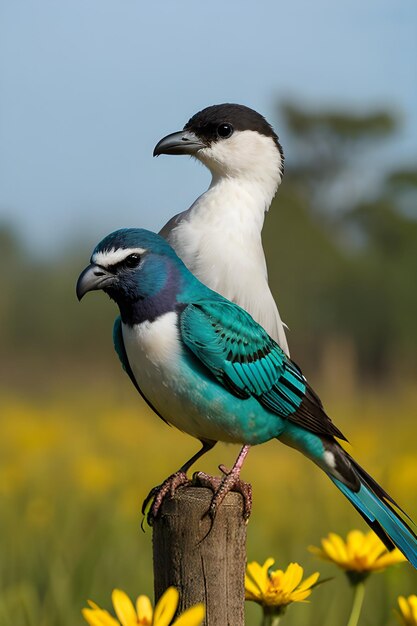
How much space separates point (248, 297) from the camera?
2445mm

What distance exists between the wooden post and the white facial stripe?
0.62 meters

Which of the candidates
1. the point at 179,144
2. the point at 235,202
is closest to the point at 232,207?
the point at 235,202

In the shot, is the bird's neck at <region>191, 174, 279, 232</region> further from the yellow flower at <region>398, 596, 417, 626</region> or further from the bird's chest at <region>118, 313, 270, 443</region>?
the yellow flower at <region>398, 596, 417, 626</region>

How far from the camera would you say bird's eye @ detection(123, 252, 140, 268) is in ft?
7.36

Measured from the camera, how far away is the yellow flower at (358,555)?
8.35 ft

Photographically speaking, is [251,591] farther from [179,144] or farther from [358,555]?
[179,144]

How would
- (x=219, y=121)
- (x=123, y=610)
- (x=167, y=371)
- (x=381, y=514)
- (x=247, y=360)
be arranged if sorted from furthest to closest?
(x=219, y=121)
(x=381, y=514)
(x=247, y=360)
(x=167, y=371)
(x=123, y=610)

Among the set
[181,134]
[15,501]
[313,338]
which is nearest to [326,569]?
[15,501]

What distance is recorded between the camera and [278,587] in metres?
2.36

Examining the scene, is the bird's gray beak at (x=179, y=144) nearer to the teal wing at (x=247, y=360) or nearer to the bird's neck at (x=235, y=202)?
the bird's neck at (x=235, y=202)

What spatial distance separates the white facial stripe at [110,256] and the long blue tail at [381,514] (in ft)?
2.82

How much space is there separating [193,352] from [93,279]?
31 centimetres

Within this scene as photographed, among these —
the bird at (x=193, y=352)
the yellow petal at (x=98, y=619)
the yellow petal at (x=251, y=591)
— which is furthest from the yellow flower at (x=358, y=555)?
the yellow petal at (x=98, y=619)

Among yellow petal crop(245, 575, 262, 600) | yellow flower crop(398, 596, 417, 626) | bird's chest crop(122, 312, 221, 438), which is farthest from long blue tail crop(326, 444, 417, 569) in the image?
bird's chest crop(122, 312, 221, 438)
